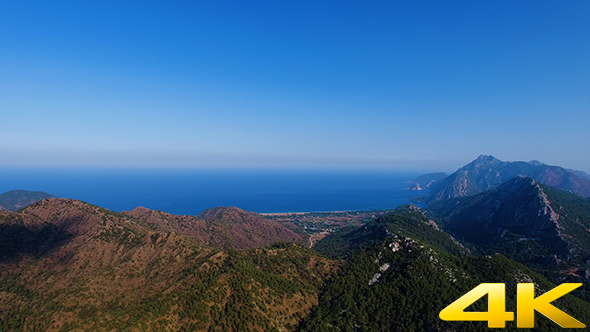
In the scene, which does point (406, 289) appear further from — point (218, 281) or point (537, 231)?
point (537, 231)

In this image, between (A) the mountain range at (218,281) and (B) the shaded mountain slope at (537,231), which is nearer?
(A) the mountain range at (218,281)

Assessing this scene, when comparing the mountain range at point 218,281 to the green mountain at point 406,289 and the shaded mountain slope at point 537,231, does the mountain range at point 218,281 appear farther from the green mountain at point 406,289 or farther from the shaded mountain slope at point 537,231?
the shaded mountain slope at point 537,231

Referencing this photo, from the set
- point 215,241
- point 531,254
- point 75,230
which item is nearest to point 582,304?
point 531,254

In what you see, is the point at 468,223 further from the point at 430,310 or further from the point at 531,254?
the point at 430,310

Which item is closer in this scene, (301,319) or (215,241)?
(301,319)

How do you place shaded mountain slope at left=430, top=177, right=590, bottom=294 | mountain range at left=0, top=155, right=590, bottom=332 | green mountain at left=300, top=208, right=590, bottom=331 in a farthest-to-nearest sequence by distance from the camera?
shaded mountain slope at left=430, top=177, right=590, bottom=294, green mountain at left=300, top=208, right=590, bottom=331, mountain range at left=0, top=155, right=590, bottom=332

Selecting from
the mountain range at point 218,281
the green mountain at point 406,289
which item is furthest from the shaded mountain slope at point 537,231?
the green mountain at point 406,289

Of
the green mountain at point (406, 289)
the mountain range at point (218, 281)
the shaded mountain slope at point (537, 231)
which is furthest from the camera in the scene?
the shaded mountain slope at point (537, 231)

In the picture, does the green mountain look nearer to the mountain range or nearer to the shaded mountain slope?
the mountain range

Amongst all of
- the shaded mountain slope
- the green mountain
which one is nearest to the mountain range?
the green mountain

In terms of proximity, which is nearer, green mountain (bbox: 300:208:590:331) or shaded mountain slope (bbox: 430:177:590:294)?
green mountain (bbox: 300:208:590:331)

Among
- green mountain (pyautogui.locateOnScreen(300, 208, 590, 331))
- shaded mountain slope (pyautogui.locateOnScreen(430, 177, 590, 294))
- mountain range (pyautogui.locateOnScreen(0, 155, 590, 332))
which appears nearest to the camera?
mountain range (pyautogui.locateOnScreen(0, 155, 590, 332))
